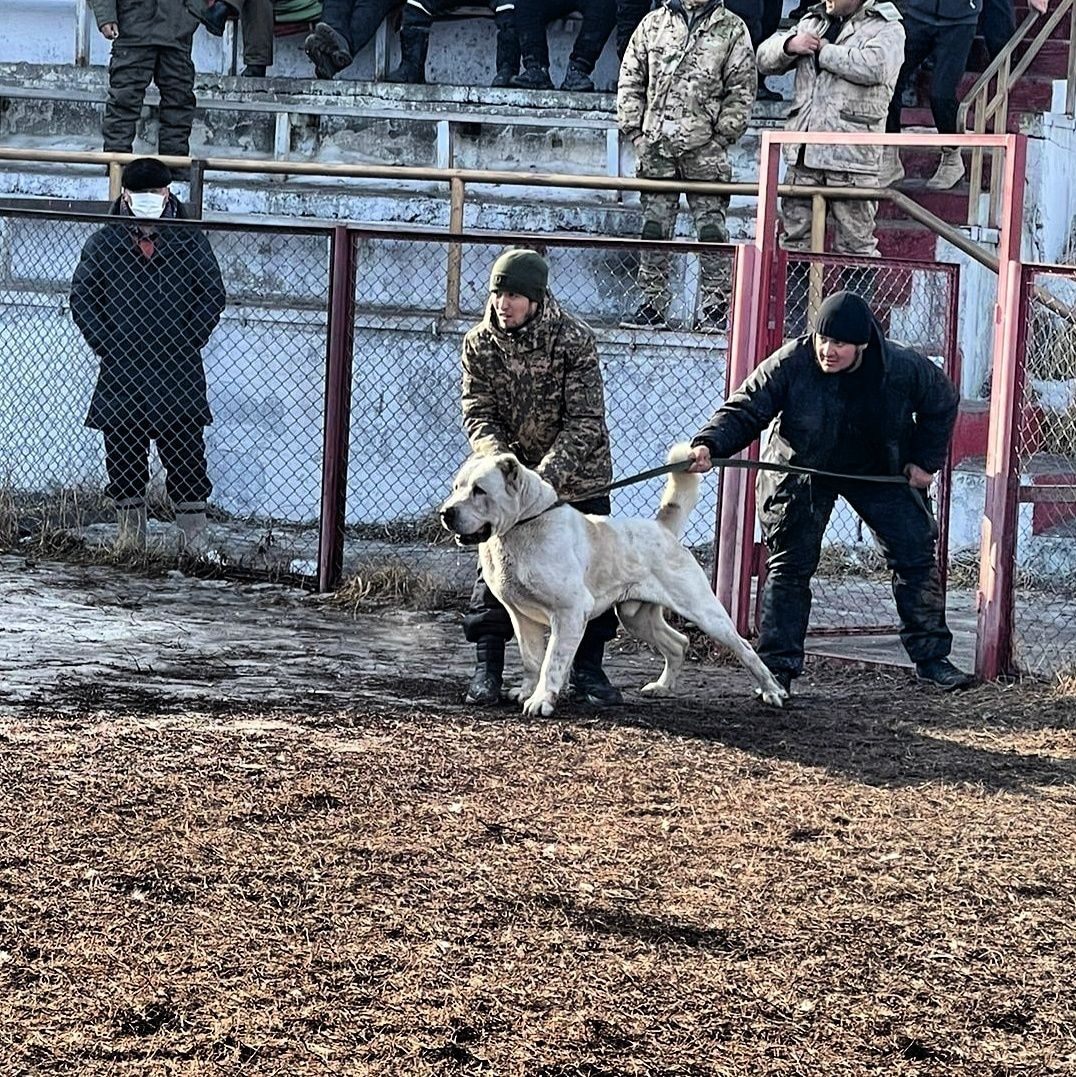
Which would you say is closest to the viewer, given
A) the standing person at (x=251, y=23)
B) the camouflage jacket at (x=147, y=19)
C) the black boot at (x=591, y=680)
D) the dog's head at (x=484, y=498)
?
the dog's head at (x=484, y=498)

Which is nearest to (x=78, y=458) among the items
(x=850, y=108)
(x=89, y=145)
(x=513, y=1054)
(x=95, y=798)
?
(x=89, y=145)

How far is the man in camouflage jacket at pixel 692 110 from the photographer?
1192cm

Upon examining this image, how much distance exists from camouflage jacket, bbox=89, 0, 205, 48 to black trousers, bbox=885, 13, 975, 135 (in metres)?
5.18

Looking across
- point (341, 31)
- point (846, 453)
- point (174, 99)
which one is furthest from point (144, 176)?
point (341, 31)

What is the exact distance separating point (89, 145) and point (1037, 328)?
7.56 metres

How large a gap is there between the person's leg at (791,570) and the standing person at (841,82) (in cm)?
386

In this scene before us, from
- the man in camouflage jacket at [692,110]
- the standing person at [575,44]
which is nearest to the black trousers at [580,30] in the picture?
the standing person at [575,44]

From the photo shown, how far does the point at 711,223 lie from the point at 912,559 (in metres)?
4.37

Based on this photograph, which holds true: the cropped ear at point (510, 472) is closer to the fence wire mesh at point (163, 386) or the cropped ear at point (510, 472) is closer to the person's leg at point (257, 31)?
the fence wire mesh at point (163, 386)

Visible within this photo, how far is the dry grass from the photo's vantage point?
4.05 metres

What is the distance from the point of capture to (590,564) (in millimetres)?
7289

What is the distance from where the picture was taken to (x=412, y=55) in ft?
51.3

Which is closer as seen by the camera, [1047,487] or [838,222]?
[1047,487]

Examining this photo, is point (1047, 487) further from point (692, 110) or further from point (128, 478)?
point (128, 478)
